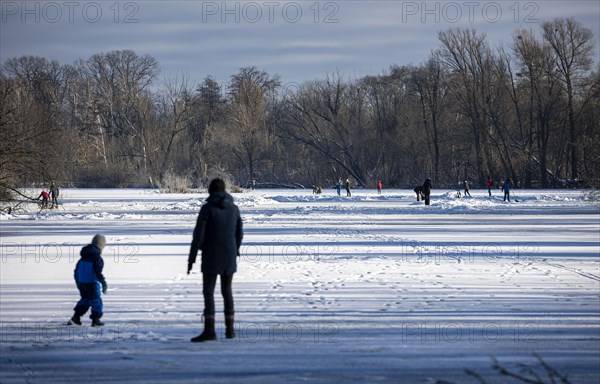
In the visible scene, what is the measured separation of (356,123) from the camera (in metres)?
87.8

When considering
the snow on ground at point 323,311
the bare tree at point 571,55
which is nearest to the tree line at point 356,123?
the bare tree at point 571,55

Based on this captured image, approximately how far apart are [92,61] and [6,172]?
75.4 meters

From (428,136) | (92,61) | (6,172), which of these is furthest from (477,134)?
(6,172)

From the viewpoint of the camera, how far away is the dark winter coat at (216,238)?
8695mm

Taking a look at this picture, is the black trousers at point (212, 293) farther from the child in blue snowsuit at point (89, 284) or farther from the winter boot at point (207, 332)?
the child in blue snowsuit at point (89, 284)

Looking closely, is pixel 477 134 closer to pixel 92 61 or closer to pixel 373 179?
pixel 373 179

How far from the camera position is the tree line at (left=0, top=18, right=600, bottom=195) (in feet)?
243

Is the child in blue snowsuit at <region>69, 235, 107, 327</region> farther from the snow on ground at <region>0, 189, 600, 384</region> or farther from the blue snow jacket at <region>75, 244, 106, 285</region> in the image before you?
the snow on ground at <region>0, 189, 600, 384</region>

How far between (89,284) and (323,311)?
2857mm

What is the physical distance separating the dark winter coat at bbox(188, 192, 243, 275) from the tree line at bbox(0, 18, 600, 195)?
5894 cm

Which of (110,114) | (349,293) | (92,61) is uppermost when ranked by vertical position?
(92,61)

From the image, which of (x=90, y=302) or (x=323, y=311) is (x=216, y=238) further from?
(x=323, y=311)

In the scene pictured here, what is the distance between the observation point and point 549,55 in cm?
7375

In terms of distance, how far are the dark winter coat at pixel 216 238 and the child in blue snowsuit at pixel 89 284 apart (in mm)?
1492
